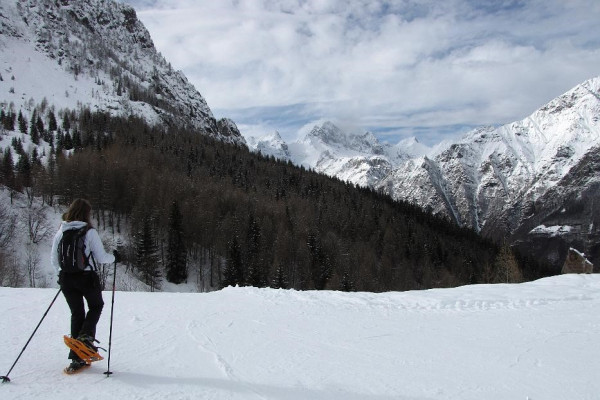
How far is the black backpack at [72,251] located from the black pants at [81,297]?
0.59 feet

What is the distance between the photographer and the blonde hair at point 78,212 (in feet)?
21.8

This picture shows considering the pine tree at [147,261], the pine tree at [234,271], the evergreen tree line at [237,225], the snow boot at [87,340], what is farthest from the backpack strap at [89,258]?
the pine tree at [147,261]

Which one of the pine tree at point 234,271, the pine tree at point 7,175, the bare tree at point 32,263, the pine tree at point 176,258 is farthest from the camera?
the pine tree at point 7,175

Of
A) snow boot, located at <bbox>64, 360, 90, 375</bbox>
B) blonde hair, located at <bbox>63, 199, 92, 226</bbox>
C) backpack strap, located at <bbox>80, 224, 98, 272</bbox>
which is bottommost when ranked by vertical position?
snow boot, located at <bbox>64, 360, 90, 375</bbox>

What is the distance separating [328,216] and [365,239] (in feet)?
37.4

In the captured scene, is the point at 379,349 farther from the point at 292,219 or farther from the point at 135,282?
the point at 292,219

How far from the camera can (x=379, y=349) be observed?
8.24m

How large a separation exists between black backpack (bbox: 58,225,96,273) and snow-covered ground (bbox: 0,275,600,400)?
1716mm

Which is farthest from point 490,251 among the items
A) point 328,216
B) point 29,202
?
point 29,202

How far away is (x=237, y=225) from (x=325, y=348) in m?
66.6

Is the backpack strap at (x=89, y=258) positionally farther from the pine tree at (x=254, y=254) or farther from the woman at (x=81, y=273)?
the pine tree at (x=254, y=254)

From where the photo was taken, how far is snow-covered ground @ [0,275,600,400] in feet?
20.1

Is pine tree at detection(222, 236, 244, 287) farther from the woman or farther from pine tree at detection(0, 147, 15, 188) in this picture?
the woman

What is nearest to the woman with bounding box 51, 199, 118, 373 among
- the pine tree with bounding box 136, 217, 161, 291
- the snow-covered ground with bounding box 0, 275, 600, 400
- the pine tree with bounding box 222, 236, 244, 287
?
the snow-covered ground with bounding box 0, 275, 600, 400
